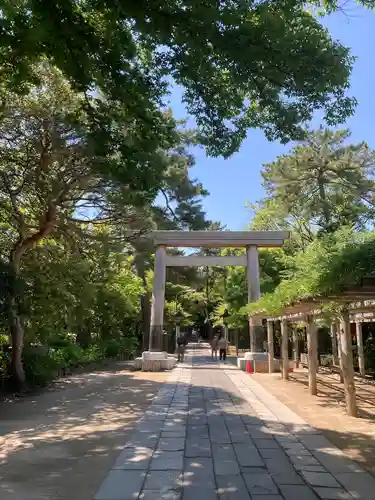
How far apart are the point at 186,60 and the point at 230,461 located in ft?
17.9

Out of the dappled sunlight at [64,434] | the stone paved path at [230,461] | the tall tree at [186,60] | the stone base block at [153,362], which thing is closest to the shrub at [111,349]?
the stone base block at [153,362]

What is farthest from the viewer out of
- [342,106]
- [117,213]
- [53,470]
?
[117,213]

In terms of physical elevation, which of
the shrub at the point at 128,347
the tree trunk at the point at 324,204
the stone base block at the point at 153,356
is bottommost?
the stone base block at the point at 153,356

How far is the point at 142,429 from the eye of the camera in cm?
680

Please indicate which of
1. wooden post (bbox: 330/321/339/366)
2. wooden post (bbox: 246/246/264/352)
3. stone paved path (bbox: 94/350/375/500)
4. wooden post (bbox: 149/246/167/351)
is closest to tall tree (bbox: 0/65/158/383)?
stone paved path (bbox: 94/350/375/500)

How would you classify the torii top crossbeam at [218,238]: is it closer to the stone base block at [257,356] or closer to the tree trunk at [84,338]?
the stone base block at [257,356]

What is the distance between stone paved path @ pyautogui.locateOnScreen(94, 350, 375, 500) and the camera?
13.5 feet

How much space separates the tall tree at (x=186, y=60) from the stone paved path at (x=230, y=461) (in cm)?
406

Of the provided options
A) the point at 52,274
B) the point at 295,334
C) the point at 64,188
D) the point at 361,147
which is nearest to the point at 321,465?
the point at 64,188

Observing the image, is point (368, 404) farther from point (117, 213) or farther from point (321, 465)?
point (117, 213)

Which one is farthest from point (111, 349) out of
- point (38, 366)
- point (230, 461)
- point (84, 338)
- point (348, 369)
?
point (230, 461)

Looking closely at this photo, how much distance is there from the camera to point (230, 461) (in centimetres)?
506

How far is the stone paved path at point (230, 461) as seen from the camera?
411cm

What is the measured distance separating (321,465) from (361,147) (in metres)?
17.1
